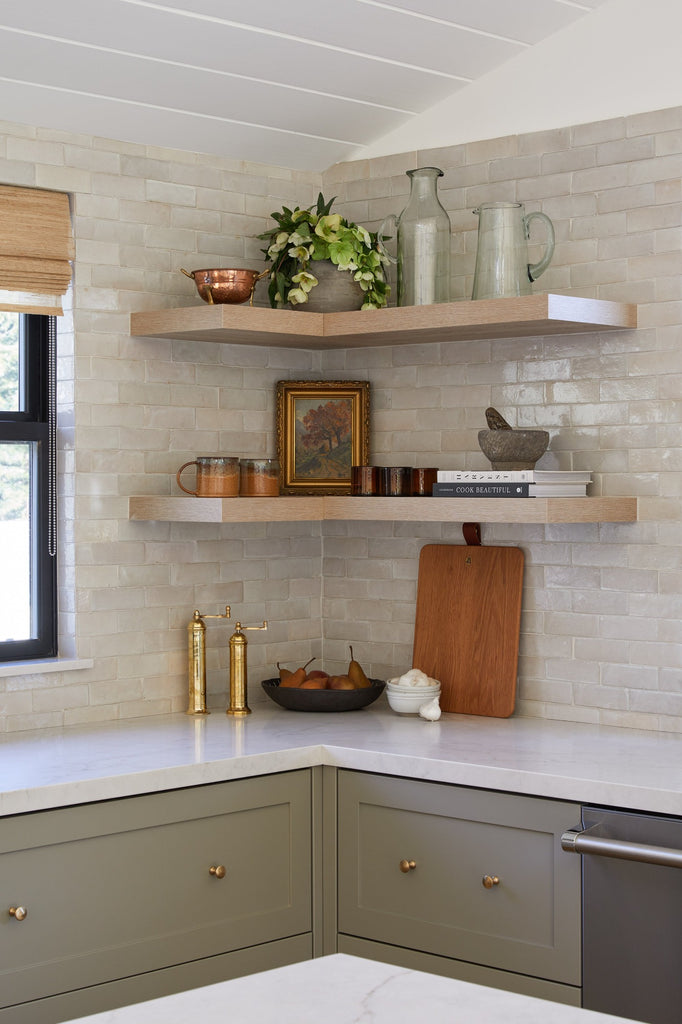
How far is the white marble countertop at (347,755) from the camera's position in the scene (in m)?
2.57

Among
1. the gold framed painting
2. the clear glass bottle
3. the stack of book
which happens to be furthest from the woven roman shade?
the stack of book

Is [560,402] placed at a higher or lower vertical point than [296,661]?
higher

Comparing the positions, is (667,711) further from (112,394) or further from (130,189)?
(130,189)

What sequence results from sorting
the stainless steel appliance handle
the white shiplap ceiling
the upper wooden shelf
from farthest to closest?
the upper wooden shelf < the white shiplap ceiling < the stainless steel appliance handle

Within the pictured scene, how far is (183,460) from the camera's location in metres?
3.53

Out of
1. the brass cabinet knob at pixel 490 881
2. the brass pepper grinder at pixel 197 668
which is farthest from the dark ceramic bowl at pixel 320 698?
the brass cabinet knob at pixel 490 881

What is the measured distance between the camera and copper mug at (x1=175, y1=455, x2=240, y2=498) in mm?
3291

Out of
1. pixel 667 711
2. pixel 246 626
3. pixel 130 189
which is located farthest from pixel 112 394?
pixel 667 711

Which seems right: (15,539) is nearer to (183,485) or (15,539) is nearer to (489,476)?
(183,485)

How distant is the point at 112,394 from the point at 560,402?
121 centimetres

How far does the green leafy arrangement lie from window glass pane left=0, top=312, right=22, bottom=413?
2.35 ft

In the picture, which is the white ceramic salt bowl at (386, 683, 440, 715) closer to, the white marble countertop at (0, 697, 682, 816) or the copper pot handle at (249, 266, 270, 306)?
the white marble countertop at (0, 697, 682, 816)

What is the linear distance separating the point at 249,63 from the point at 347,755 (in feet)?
5.68

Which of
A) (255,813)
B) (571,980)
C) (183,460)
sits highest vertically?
(183,460)
